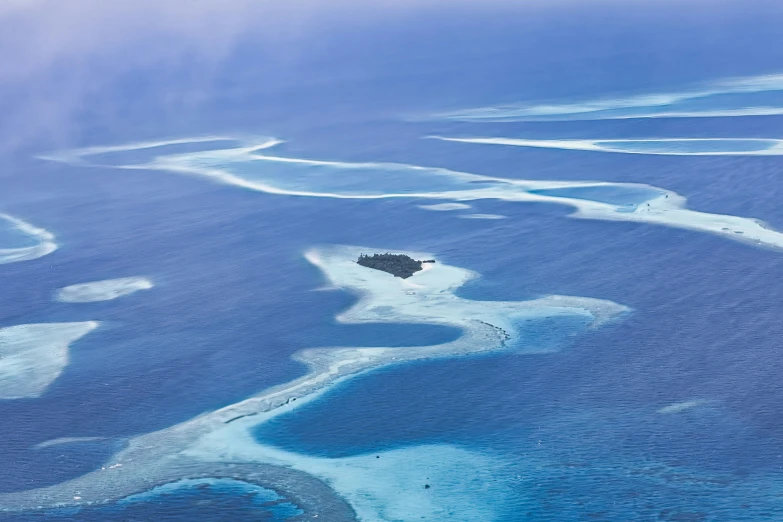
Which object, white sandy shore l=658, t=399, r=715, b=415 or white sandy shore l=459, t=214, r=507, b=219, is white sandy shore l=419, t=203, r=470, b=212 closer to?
white sandy shore l=459, t=214, r=507, b=219

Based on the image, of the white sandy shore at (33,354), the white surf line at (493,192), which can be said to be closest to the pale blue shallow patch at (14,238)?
the white surf line at (493,192)

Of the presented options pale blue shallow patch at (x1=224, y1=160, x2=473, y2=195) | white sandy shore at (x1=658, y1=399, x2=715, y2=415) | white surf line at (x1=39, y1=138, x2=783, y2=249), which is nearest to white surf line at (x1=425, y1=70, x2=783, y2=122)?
white surf line at (x1=39, y1=138, x2=783, y2=249)

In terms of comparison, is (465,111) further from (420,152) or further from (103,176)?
(103,176)

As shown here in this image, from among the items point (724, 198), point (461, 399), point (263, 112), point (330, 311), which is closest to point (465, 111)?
point (263, 112)

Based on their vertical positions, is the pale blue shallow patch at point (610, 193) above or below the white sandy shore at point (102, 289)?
above

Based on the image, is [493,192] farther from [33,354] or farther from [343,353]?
[33,354]

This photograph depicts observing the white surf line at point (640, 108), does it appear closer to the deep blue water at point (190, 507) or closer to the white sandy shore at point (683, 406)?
the white sandy shore at point (683, 406)
